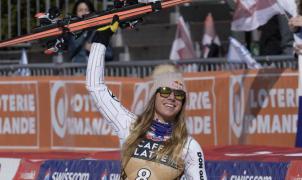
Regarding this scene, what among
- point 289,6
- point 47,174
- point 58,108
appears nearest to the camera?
point 47,174

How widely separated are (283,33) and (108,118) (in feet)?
21.9

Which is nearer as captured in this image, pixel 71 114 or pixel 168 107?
pixel 168 107

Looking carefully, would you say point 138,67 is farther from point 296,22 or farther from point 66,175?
point 66,175

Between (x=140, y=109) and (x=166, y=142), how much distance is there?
661cm

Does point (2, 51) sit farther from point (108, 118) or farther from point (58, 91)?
point (108, 118)

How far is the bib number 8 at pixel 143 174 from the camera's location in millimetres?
6125

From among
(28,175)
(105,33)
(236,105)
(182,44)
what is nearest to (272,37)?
(236,105)

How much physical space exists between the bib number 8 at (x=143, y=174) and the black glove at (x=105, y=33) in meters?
0.80

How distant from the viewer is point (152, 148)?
6.19 metres

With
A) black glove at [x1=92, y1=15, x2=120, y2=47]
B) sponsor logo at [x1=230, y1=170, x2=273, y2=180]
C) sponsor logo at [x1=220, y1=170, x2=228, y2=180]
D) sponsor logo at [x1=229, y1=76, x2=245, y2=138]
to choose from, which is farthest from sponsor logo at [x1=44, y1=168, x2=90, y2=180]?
sponsor logo at [x1=229, y1=76, x2=245, y2=138]

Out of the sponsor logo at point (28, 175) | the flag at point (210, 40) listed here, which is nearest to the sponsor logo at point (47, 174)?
the sponsor logo at point (28, 175)

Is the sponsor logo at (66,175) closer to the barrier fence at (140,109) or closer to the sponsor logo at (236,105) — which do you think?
the barrier fence at (140,109)

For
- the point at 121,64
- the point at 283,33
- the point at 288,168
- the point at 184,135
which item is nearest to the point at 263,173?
the point at 288,168

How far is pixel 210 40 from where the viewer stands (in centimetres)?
1644
